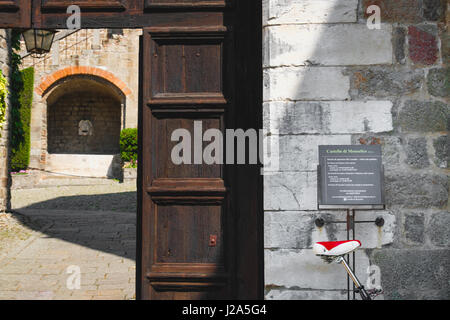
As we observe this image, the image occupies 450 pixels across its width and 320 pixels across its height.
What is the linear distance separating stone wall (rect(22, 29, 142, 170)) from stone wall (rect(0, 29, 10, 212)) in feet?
21.5

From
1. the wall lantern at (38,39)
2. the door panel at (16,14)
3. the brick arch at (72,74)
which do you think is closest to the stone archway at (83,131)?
the brick arch at (72,74)

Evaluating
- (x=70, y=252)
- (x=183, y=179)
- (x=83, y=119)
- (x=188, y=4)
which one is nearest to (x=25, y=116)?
(x=83, y=119)

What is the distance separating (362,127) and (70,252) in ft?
13.8

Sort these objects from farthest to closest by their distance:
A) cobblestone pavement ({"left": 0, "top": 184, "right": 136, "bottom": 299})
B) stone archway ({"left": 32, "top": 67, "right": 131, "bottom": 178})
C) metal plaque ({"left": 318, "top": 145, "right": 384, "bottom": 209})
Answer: stone archway ({"left": 32, "top": 67, "right": 131, "bottom": 178}), cobblestone pavement ({"left": 0, "top": 184, "right": 136, "bottom": 299}), metal plaque ({"left": 318, "top": 145, "right": 384, "bottom": 209})

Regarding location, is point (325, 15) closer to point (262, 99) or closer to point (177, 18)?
point (262, 99)

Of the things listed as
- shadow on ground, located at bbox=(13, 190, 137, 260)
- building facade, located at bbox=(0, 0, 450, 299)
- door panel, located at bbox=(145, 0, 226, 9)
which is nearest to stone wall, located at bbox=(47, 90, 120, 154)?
shadow on ground, located at bbox=(13, 190, 137, 260)

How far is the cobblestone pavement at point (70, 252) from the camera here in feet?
12.5

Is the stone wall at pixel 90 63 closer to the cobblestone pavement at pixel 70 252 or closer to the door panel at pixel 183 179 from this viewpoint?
the cobblestone pavement at pixel 70 252

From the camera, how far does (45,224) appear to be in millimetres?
6852

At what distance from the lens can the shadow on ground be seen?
571 cm

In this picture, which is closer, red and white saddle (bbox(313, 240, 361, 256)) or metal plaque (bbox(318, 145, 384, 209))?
red and white saddle (bbox(313, 240, 361, 256))

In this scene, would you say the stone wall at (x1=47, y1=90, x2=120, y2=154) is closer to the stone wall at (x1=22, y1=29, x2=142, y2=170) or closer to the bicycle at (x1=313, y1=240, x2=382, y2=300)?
the stone wall at (x1=22, y1=29, x2=142, y2=170)

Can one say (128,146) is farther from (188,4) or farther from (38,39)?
(188,4)

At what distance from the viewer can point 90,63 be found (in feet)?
44.8
